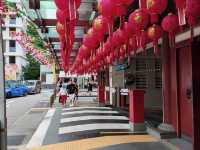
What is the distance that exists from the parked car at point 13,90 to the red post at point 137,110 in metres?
32.9

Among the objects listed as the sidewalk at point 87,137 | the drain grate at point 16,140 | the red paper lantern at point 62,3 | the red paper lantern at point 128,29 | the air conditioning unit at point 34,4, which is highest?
the air conditioning unit at point 34,4

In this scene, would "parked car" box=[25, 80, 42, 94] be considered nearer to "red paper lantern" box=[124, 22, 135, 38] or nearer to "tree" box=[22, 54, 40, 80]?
"tree" box=[22, 54, 40, 80]

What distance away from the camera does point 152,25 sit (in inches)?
379

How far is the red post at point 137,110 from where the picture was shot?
12812 mm

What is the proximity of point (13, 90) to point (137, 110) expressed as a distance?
34.3 m

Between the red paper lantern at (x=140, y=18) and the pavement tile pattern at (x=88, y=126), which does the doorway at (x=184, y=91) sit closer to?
the pavement tile pattern at (x=88, y=126)

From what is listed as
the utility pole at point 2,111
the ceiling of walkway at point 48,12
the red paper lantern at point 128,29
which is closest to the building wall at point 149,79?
the ceiling of walkway at point 48,12

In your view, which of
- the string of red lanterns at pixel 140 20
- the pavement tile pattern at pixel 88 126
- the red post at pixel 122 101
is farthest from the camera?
the red post at pixel 122 101

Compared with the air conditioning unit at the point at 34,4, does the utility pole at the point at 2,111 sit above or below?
below

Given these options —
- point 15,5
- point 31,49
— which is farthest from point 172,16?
point 31,49

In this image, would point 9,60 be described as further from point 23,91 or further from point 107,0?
point 107,0

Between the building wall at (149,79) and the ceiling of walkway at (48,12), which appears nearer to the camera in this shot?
the ceiling of walkway at (48,12)

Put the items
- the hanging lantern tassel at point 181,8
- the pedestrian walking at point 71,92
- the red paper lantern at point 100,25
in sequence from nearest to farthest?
the hanging lantern tassel at point 181,8, the red paper lantern at point 100,25, the pedestrian walking at point 71,92

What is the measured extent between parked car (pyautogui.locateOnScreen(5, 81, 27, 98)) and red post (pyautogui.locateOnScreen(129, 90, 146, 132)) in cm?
3288
